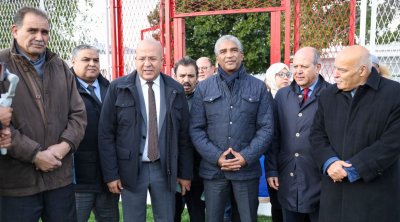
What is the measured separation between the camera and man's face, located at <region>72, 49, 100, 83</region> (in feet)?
11.2

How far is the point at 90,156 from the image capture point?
3.28m

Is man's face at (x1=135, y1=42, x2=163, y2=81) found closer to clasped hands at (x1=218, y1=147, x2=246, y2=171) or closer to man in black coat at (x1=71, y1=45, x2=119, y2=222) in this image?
man in black coat at (x1=71, y1=45, x2=119, y2=222)

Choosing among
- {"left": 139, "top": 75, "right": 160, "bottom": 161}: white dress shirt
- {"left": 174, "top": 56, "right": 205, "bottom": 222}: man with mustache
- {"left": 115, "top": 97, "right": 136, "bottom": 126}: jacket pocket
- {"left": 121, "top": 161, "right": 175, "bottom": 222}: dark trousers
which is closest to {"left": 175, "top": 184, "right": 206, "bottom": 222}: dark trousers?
{"left": 174, "top": 56, "right": 205, "bottom": 222}: man with mustache

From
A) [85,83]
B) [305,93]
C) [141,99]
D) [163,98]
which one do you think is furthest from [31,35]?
[305,93]

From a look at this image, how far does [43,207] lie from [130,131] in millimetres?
851

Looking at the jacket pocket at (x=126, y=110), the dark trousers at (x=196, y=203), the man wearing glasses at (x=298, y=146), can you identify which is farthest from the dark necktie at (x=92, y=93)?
the man wearing glasses at (x=298, y=146)

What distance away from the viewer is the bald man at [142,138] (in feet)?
10.1

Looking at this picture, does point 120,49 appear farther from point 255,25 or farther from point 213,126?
point 255,25

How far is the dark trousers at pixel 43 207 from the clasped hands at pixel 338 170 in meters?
1.95

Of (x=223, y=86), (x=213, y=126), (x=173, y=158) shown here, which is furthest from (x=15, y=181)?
(x=223, y=86)

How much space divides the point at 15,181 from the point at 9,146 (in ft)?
0.94

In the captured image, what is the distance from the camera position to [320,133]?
2854 mm

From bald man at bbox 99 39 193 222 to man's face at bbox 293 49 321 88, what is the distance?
103 centimetres

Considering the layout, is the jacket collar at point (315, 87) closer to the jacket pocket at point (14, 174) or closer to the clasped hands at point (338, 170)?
the clasped hands at point (338, 170)
